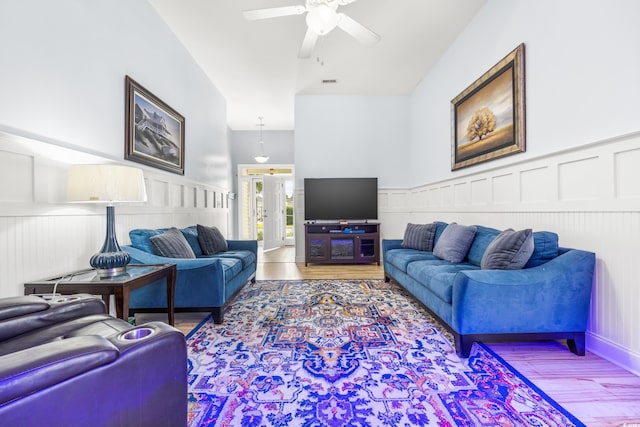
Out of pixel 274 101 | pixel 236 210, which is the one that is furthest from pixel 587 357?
pixel 236 210

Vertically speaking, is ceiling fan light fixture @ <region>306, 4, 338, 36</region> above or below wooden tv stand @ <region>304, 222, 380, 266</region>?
above

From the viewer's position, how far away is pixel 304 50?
9.34 ft

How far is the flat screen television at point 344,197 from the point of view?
5.38 meters

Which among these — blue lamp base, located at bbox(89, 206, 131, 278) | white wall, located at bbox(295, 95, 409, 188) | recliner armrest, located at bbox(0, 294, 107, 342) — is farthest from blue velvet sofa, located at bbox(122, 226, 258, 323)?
white wall, located at bbox(295, 95, 409, 188)

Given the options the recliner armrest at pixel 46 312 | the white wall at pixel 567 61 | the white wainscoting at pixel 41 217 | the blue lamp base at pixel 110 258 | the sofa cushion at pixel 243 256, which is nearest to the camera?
the recliner armrest at pixel 46 312

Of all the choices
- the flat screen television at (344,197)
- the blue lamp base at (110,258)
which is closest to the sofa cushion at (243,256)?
the blue lamp base at (110,258)

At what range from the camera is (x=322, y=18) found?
2.38 meters

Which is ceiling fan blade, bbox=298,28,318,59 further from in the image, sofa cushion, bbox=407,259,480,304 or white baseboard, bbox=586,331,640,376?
white baseboard, bbox=586,331,640,376

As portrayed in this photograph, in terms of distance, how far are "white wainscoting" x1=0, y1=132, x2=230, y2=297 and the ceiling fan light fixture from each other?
6.56 ft

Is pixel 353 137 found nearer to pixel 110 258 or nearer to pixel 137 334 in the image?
pixel 110 258

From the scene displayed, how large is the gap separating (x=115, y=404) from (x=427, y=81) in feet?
17.2

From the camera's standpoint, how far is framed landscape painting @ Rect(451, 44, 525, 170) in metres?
2.61

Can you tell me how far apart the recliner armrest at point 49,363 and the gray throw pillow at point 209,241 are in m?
2.79

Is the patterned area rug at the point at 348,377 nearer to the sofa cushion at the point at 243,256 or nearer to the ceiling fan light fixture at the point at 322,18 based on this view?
the sofa cushion at the point at 243,256
